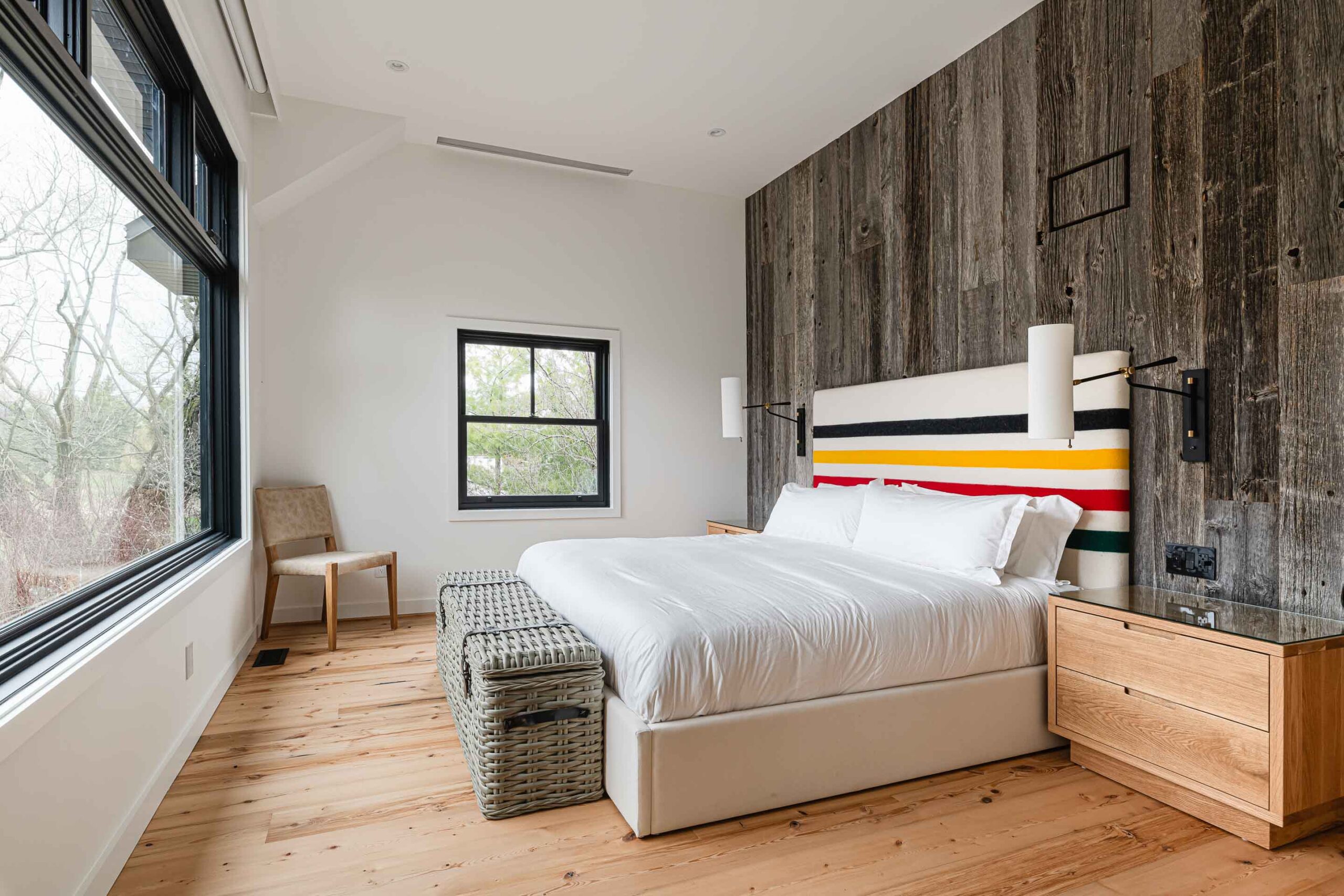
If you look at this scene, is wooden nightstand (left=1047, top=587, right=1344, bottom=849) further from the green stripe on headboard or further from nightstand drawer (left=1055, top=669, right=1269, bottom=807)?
the green stripe on headboard

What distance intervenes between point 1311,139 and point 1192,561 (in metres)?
1.34

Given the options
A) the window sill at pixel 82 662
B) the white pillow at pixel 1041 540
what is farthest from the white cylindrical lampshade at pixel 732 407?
the window sill at pixel 82 662

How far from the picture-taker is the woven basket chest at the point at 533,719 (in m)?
2.04

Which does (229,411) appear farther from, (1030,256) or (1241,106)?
(1241,106)

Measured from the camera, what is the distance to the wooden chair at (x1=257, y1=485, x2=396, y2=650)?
3.77m

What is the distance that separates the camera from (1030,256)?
10.3 feet

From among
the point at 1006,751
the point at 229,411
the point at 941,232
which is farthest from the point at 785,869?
the point at 229,411

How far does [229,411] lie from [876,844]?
3.41 meters

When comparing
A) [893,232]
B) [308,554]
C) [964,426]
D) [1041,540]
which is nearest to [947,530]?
[1041,540]

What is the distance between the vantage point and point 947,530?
9.15 feet

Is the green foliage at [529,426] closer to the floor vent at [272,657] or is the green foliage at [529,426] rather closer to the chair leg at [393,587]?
the chair leg at [393,587]

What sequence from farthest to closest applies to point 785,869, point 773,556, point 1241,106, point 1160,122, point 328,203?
point 328,203 < point 773,556 < point 1160,122 < point 1241,106 < point 785,869

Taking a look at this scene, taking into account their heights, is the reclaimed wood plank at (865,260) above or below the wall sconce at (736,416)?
above

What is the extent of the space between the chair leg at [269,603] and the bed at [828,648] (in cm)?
166
